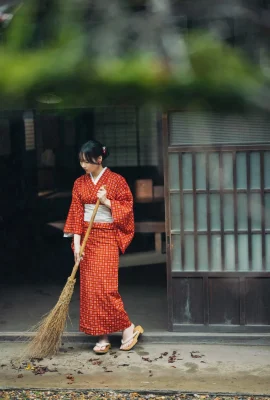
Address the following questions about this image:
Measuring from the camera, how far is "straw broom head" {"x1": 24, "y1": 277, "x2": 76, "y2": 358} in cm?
509

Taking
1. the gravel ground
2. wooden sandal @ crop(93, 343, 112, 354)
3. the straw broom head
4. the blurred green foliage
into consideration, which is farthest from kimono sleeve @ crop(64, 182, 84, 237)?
the blurred green foliage

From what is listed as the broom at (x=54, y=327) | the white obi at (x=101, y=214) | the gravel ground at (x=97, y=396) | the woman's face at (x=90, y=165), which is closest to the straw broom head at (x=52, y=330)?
the broom at (x=54, y=327)

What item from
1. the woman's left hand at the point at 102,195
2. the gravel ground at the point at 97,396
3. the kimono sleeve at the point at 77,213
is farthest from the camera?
the kimono sleeve at the point at 77,213

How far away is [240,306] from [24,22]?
15.6 ft

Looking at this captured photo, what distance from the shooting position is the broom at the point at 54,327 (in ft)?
16.6

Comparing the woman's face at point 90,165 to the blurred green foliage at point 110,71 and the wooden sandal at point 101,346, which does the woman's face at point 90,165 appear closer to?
the wooden sandal at point 101,346

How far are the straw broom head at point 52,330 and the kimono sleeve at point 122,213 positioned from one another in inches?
18.9

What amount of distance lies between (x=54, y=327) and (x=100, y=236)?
2.39 ft

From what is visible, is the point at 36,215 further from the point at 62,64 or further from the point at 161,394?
the point at 62,64

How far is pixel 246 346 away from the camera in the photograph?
17.9 feet

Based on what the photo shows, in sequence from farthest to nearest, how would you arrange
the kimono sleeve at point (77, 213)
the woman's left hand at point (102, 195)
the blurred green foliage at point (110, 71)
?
the kimono sleeve at point (77, 213), the woman's left hand at point (102, 195), the blurred green foliage at point (110, 71)

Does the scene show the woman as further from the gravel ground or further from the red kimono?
the gravel ground

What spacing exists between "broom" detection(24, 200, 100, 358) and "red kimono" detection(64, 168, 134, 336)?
0.16 m

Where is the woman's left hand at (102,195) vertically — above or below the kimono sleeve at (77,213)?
above
